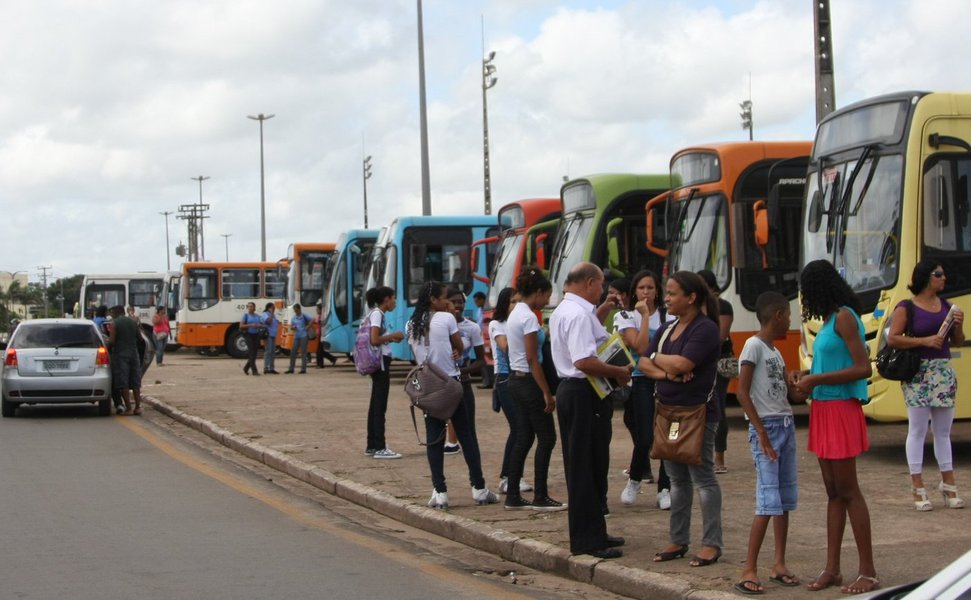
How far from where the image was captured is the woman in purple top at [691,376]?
7.76m

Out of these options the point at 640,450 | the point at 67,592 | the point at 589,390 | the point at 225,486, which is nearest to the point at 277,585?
the point at 67,592

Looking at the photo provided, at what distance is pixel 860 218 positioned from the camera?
1321cm

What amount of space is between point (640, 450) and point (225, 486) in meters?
4.41

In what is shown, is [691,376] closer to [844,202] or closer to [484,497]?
[484,497]

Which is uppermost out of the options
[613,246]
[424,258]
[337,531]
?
[424,258]

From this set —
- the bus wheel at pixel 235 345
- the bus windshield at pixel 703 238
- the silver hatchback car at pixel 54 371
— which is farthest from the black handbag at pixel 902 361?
the bus wheel at pixel 235 345

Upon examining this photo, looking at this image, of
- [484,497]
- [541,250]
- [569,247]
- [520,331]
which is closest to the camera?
[520,331]

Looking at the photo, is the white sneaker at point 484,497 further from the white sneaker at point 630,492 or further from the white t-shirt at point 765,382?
the white t-shirt at point 765,382

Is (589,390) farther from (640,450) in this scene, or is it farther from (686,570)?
(640,450)

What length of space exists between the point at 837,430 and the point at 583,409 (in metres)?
1.76

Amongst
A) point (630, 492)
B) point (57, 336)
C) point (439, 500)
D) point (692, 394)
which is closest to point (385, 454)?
point (439, 500)

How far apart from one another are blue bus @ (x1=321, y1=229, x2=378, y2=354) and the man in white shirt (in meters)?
23.6

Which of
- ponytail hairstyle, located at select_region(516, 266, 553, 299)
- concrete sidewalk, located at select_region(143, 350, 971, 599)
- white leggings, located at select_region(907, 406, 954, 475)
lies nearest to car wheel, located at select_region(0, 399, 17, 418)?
concrete sidewalk, located at select_region(143, 350, 971, 599)

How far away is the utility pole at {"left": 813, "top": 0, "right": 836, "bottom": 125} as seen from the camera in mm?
19234
